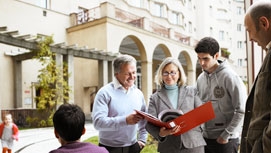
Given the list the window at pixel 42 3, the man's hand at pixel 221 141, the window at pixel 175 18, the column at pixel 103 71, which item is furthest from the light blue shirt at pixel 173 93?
the window at pixel 175 18

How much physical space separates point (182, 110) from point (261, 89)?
63cm

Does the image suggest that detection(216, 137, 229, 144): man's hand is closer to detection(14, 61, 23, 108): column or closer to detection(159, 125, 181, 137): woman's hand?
detection(159, 125, 181, 137): woman's hand

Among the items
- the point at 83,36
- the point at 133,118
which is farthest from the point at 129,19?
the point at 133,118

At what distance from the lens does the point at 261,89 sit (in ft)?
2.91

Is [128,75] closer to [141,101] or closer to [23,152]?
[141,101]

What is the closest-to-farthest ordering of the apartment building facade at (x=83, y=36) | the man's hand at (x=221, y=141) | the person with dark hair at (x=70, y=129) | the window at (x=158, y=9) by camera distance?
the person with dark hair at (x=70, y=129) → the man's hand at (x=221, y=141) → the apartment building facade at (x=83, y=36) → the window at (x=158, y=9)

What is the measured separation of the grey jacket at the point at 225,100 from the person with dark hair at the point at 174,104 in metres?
0.13

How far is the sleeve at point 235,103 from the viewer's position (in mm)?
1526

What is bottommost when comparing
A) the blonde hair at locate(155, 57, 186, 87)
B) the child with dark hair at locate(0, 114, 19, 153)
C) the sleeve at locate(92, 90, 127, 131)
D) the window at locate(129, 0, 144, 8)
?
the child with dark hair at locate(0, 114, 19, 153)

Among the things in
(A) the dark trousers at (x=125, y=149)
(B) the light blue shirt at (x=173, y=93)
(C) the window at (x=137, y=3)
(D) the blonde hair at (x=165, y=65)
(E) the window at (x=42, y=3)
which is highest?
(C) the window at (x=137, y=3)

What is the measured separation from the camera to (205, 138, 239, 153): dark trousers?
1.58 m

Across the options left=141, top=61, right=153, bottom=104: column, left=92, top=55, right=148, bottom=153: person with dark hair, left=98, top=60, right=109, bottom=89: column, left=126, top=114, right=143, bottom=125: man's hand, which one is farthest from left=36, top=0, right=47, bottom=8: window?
left=126, top=114, right=143, bottom=125: man's hand

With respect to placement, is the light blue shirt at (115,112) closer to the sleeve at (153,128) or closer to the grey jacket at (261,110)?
the sleeve at (153,128)

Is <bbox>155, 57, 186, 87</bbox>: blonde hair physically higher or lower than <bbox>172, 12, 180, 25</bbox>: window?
lower
